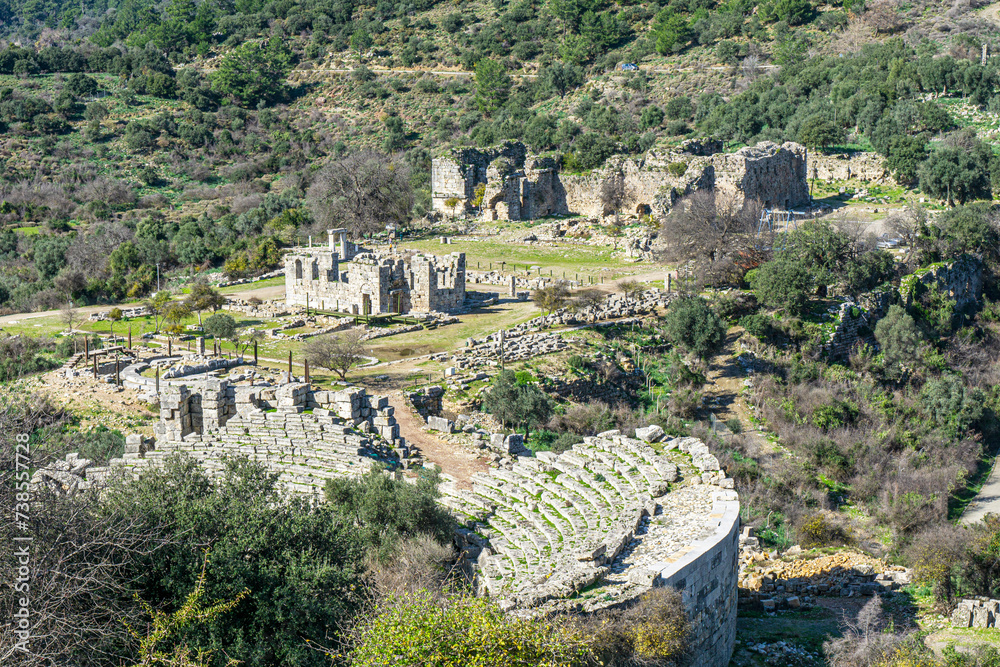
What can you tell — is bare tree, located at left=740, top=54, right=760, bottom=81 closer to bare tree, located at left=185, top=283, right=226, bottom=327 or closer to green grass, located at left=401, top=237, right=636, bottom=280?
green grass, located at left=401, top=237, right=636, bottom=280

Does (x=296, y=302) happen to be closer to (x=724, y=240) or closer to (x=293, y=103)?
(x=724, y=240)

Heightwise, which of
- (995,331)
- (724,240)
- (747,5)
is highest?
(747,5)

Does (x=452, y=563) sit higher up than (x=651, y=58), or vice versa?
(x=651, y=58)

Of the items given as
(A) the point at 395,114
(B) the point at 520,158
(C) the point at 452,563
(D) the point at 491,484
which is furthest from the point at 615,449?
(A) the point at 395,114

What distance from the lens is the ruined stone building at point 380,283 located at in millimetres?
35438

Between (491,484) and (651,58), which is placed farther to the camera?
(651,58)

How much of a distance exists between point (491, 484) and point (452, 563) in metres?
3.26

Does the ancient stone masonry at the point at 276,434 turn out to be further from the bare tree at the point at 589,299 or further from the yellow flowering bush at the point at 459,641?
the bare tree at the point at 589,299

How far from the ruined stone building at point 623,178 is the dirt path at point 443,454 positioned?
26.2m

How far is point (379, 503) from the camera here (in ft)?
47.8

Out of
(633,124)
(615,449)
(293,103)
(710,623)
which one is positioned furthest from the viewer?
(293,103)

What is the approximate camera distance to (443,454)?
67.5 feet

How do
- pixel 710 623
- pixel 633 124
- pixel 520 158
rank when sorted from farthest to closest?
pixel 633 124 → pixel 520 158 → pixel 710 623

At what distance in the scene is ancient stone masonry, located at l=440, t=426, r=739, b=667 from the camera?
12.9 metres
